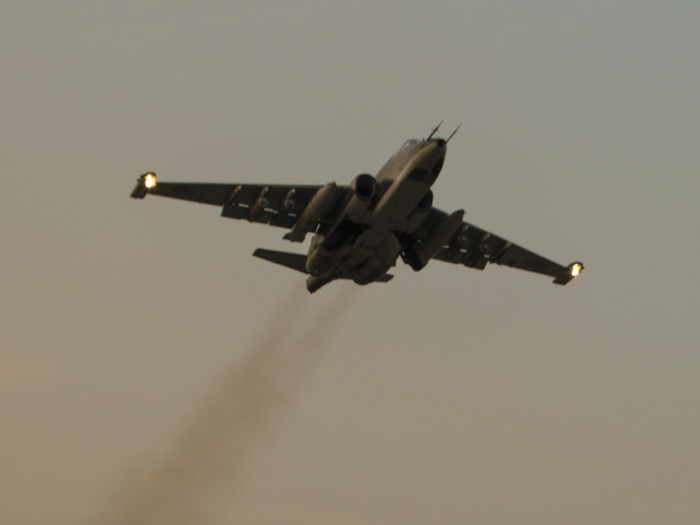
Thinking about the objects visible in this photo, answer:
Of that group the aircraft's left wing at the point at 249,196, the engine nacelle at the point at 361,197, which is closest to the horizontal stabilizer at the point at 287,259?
the aircraft's left wing at the point at 249,196

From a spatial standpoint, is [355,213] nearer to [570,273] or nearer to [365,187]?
[365,187]

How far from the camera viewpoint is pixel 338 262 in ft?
92.5

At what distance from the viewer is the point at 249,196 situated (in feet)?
90.2

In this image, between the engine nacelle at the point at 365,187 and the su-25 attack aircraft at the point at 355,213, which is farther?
the engine nacelle at the point at 365,187

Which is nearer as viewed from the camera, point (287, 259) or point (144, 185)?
point (144, 185)

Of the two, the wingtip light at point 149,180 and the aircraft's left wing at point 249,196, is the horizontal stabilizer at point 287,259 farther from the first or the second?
the wingtip light at point 149,180

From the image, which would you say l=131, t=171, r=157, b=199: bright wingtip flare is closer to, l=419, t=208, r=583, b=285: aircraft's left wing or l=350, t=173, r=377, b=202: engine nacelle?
l=350, t=173, r=377, b=202: engine nacelle

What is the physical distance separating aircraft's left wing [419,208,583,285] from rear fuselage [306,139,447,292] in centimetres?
214

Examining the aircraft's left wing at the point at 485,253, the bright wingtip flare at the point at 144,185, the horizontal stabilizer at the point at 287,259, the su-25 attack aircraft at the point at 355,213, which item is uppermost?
the aircraft's left wing at the point at 485,253

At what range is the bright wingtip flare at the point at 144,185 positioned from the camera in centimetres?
2389

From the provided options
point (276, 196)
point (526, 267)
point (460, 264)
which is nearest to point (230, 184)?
point (276, 196)

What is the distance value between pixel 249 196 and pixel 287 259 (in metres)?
3.08

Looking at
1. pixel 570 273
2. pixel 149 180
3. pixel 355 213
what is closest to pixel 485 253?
pixel 570 273

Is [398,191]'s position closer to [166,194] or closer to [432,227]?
[432,227]
